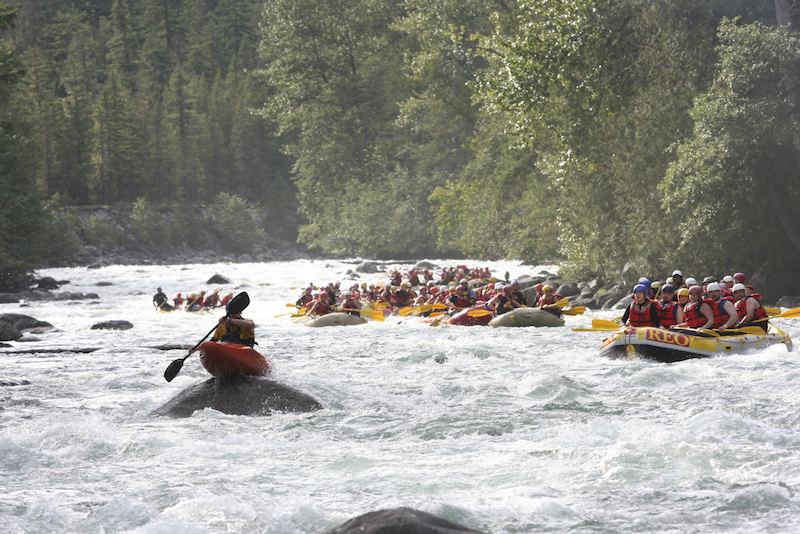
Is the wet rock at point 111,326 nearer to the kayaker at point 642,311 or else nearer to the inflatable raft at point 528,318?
the inflatable raft at point 528,318

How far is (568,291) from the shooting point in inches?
963

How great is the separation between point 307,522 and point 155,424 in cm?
349

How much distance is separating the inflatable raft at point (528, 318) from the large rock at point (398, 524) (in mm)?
13126

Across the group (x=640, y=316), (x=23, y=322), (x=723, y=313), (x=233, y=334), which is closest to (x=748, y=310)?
(x=723, y=313)

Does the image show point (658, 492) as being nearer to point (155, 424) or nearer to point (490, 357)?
point (155, 424)

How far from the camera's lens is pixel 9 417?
993cm

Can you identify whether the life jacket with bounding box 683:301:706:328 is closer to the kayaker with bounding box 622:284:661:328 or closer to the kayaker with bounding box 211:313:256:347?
the kayaker with bounding box 622:284:661:328

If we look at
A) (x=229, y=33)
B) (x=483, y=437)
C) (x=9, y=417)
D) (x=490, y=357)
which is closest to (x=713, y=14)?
(x=490, y=357)

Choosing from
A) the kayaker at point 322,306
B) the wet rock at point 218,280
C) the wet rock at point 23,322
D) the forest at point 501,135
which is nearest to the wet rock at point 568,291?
the forest at point 501,135

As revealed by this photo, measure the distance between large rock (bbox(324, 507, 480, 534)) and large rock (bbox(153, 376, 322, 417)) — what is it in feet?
15.3

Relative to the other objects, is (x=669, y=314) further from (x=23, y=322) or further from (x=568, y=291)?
(x=23, y=322)

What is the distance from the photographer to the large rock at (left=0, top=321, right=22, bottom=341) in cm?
1773

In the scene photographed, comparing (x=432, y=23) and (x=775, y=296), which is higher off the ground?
(x=432, y=23)

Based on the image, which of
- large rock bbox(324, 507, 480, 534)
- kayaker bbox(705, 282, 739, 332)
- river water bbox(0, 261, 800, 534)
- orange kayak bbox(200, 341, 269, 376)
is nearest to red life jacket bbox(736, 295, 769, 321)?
kayaker bbox(705, 282, 739, 332)
